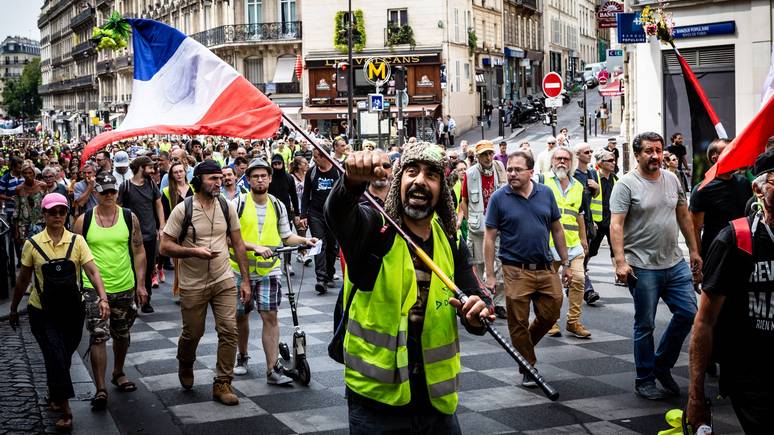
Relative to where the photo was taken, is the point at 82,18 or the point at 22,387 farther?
the point at 82,18

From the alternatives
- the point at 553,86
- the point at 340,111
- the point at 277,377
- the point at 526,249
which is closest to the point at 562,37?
the point at 340,111

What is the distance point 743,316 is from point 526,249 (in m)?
3.78

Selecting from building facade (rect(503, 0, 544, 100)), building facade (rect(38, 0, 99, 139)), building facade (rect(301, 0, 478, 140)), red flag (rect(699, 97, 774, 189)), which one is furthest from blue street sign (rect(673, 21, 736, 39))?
building facade (rect(38, 0, 99, 139))

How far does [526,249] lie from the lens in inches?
321

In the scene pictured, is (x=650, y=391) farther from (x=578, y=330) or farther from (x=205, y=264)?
(x=205, y=264)

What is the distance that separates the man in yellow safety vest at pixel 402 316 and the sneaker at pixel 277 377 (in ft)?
13.2

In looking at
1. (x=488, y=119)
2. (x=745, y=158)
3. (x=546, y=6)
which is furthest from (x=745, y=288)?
(x=546, y=6)

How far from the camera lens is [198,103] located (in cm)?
648

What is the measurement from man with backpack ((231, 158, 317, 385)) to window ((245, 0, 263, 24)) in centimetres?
5157

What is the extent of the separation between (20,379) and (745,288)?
21.6 ft

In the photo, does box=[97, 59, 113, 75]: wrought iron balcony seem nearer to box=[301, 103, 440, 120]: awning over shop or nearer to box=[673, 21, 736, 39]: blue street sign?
box=[301, 103, 440, 120]: awning over shop

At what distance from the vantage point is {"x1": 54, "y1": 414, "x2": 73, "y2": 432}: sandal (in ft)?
24.1

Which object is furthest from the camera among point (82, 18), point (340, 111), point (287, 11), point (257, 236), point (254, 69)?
point (82, 18)

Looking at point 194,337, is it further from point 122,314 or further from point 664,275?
point 664,275
